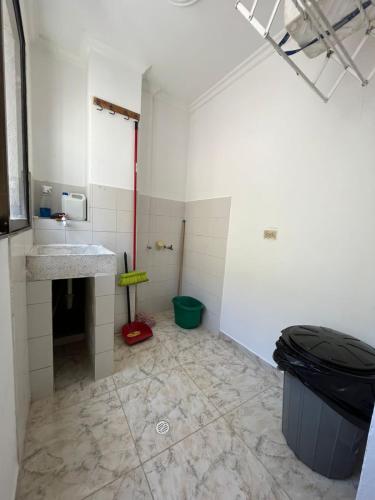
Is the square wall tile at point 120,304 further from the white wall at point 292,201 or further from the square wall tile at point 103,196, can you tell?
the white wall at point 292,201

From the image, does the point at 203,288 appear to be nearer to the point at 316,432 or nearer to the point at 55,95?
the point at 316,432

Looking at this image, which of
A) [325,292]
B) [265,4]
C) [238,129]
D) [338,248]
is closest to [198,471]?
[325,292]

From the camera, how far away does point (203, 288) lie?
2221 millimetres

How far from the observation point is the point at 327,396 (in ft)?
2.68

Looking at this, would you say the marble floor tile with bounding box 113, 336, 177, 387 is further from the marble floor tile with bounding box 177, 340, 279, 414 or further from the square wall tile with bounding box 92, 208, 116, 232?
the square wall tile with bounding box 92, 208, 116, 232

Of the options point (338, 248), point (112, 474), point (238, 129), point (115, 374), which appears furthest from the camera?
point (238, 129)

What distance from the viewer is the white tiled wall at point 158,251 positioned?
7.34 feet

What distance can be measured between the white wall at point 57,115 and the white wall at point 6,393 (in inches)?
54.7

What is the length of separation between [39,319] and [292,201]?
1836 millimetres

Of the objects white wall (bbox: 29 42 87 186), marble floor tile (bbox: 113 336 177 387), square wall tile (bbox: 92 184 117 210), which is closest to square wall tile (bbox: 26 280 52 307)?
marble floor tile (bbox: 113 336 177 387)

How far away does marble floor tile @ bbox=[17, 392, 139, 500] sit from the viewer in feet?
2.67

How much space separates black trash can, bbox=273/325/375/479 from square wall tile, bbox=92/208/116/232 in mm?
1669

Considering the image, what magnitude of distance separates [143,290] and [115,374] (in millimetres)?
993

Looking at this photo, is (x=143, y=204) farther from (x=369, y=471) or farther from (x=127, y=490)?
(x=369, y=471)
